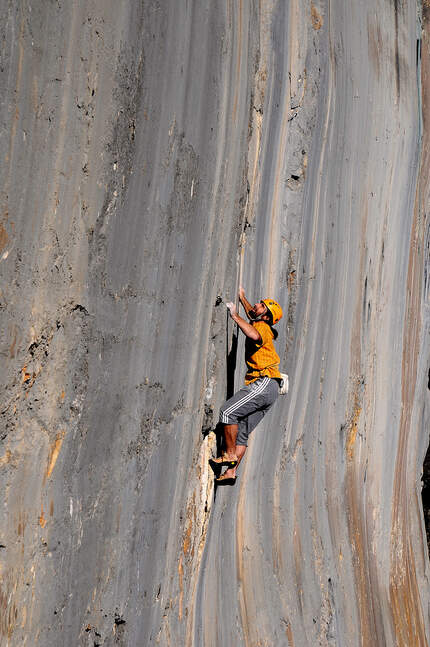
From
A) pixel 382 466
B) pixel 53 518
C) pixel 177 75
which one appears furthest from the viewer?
pixel 382 466

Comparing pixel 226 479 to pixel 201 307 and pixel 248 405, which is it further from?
pixel 201 307

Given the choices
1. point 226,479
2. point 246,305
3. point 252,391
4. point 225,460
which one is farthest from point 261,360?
point 226,479

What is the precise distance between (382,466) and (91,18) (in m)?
4.96

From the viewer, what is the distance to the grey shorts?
12.9 ft

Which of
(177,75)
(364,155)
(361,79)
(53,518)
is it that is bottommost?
(53,518)

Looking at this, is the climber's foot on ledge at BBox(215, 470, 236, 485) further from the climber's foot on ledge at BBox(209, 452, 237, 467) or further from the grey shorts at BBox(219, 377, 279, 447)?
the grey shorts at BBox(219, 377, 279, 447)

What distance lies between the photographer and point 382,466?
6.52m

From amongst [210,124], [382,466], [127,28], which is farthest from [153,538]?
[382,466]

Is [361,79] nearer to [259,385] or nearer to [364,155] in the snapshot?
[364,155]

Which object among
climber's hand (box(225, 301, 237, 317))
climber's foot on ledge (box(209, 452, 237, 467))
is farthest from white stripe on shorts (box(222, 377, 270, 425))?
climber's hand (box(225, 301, 237, 317))

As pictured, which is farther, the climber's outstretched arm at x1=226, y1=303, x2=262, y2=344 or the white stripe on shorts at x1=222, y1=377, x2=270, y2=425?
the white stripe on shorts at x1=222, y1=377, x2=270, y2=425

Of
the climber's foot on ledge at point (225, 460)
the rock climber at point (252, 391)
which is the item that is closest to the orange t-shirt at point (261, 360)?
the rock climber at point (252, 391)

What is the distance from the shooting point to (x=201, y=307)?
3660mm

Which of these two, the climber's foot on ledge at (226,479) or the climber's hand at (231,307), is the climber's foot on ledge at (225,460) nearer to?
the climber's foot on ledge at (226,479)
